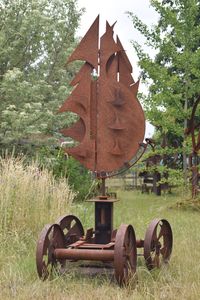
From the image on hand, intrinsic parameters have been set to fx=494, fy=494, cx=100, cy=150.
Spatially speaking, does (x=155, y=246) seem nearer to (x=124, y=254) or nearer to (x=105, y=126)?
(x=124, y=254)

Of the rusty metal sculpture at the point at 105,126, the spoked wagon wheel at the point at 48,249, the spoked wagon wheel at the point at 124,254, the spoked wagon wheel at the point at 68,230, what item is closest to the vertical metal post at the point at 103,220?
the rusty metal sculpture at the point at 105,126

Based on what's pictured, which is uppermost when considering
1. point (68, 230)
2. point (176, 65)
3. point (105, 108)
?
point (176, 65)

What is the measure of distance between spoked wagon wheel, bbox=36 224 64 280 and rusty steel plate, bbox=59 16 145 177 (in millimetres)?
802

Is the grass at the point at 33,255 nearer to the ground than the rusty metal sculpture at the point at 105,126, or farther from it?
nearer to the ground

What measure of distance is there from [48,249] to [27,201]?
189cm

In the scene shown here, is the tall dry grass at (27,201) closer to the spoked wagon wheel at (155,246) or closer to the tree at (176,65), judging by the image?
the spoked wagon wheel at (155,246)

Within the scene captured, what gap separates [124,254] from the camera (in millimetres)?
4066

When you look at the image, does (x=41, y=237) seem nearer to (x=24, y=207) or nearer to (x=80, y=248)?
(x=80, y=248)

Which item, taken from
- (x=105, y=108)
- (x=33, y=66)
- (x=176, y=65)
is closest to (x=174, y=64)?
(x=176, y=65)

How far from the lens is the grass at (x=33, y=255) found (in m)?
3.92

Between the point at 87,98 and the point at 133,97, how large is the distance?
18.5 inches

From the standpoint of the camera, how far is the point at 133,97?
4.94 meters

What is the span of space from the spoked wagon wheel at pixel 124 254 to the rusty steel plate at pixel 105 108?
0.91 m

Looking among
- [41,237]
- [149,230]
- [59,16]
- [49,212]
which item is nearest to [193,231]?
[49,212]
